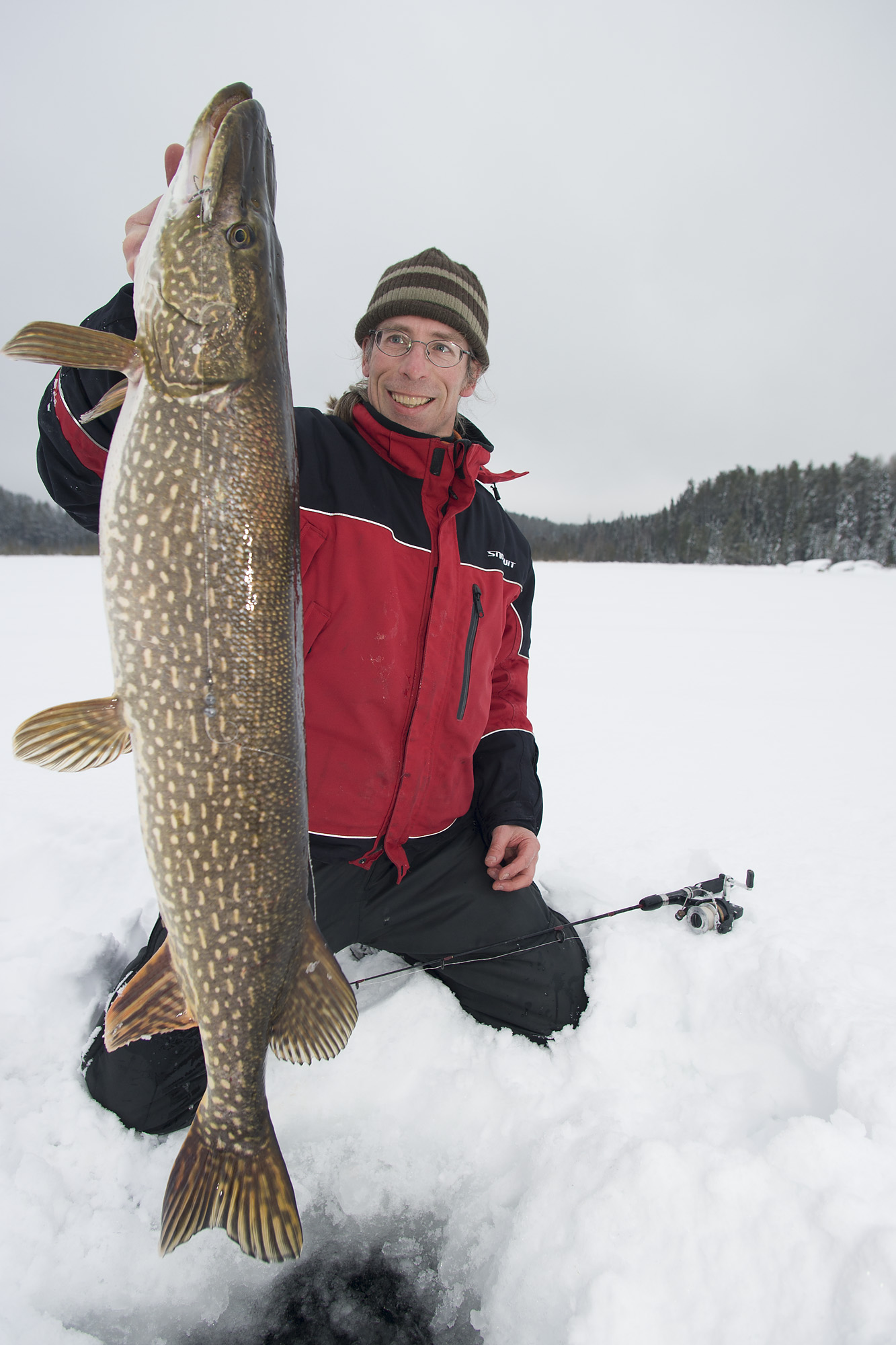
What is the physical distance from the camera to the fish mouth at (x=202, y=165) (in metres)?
1.51

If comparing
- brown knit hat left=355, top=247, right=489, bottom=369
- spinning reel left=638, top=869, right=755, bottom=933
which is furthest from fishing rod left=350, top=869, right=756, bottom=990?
brown knit hat left=355, top=247, right=489, bottom=369

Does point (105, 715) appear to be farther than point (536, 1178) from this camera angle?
No

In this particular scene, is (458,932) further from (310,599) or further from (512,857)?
(310,599)

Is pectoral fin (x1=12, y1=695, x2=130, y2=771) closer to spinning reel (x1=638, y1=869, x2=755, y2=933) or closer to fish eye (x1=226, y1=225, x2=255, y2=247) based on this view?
fish eye (x1=226, y1=225, x2=255, y2=247)

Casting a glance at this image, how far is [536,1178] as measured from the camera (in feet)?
5.76

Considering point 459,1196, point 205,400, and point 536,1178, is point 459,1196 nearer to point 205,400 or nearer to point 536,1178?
point 536,1178

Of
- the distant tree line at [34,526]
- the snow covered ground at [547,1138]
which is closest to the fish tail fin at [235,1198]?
the snow covered ground at [547,1138]

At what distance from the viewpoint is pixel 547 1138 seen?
183 centimetres

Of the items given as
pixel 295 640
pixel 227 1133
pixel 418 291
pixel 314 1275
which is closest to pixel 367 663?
pixel 295 640

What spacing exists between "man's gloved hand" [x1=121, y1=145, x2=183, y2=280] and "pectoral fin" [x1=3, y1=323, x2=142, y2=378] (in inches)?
14.2

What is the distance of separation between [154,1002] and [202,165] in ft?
6.72

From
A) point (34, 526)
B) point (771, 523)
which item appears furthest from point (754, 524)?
point (34, 526)

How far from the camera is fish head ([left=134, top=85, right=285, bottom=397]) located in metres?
1.50

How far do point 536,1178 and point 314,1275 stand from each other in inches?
25.5
